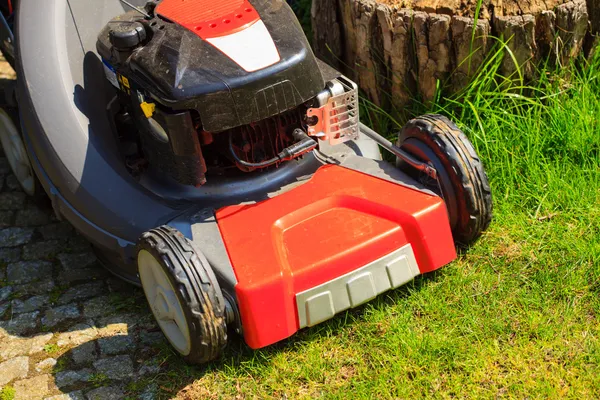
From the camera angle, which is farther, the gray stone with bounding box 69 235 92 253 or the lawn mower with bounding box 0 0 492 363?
the gray stone with bounding box 69 235 92 253

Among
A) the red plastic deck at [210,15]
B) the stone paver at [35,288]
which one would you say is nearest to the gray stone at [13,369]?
the stone paver at [35,288]

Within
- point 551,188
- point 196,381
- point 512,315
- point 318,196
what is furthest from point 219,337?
point 551,188

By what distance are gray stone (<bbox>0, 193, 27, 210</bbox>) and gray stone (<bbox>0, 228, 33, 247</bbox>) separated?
151 millimetres

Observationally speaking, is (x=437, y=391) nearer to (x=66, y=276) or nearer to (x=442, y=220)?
(x=442, y=220)

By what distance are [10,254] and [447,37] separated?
1708 millimetres

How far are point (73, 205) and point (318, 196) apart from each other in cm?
76

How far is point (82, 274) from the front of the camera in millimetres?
2801

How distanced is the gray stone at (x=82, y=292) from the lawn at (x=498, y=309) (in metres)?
0.44

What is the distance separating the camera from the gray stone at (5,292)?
2717 mm

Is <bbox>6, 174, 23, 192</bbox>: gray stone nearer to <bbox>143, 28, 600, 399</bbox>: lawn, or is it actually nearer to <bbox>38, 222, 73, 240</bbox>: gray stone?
<bbox>38, 222, 73, 240</bbox>: gray stone

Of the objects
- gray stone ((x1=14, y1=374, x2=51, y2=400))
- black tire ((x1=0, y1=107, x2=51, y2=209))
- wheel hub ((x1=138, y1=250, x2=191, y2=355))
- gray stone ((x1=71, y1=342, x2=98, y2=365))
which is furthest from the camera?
black tire ((x1=0, y1=107, x2=51, y2=209))

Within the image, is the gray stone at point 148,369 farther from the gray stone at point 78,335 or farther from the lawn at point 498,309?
the gray stone at point 78,335

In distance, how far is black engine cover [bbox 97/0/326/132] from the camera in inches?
85.4

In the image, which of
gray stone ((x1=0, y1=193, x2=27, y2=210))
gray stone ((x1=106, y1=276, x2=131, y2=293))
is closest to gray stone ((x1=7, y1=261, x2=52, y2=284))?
gray stone ((x1=106, y1=276, x2=131, y2=293))
